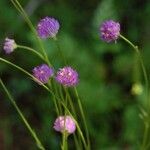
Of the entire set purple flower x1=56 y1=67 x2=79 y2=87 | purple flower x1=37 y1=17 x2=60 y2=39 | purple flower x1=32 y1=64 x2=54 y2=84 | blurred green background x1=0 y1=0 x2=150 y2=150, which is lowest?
purple flower x1=56 y1=67 x2=79 y2=87

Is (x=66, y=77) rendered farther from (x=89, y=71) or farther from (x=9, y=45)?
(x=89, y=71)

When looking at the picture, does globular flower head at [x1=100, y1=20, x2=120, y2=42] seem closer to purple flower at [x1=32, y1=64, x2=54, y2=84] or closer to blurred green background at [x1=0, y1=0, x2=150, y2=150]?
purple flower at [x1=32, y1=64, x2=54, y2=84]

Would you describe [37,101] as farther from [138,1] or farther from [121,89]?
[138,1]

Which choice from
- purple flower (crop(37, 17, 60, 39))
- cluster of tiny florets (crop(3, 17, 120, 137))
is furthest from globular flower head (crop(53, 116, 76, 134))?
purple flower (crop(37, 17, 60, 39))

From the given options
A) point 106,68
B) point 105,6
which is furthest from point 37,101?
point 105,6

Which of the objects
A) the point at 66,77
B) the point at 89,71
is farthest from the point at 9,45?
the point at 89,71

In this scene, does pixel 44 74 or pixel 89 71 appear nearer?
pixel 44 74
